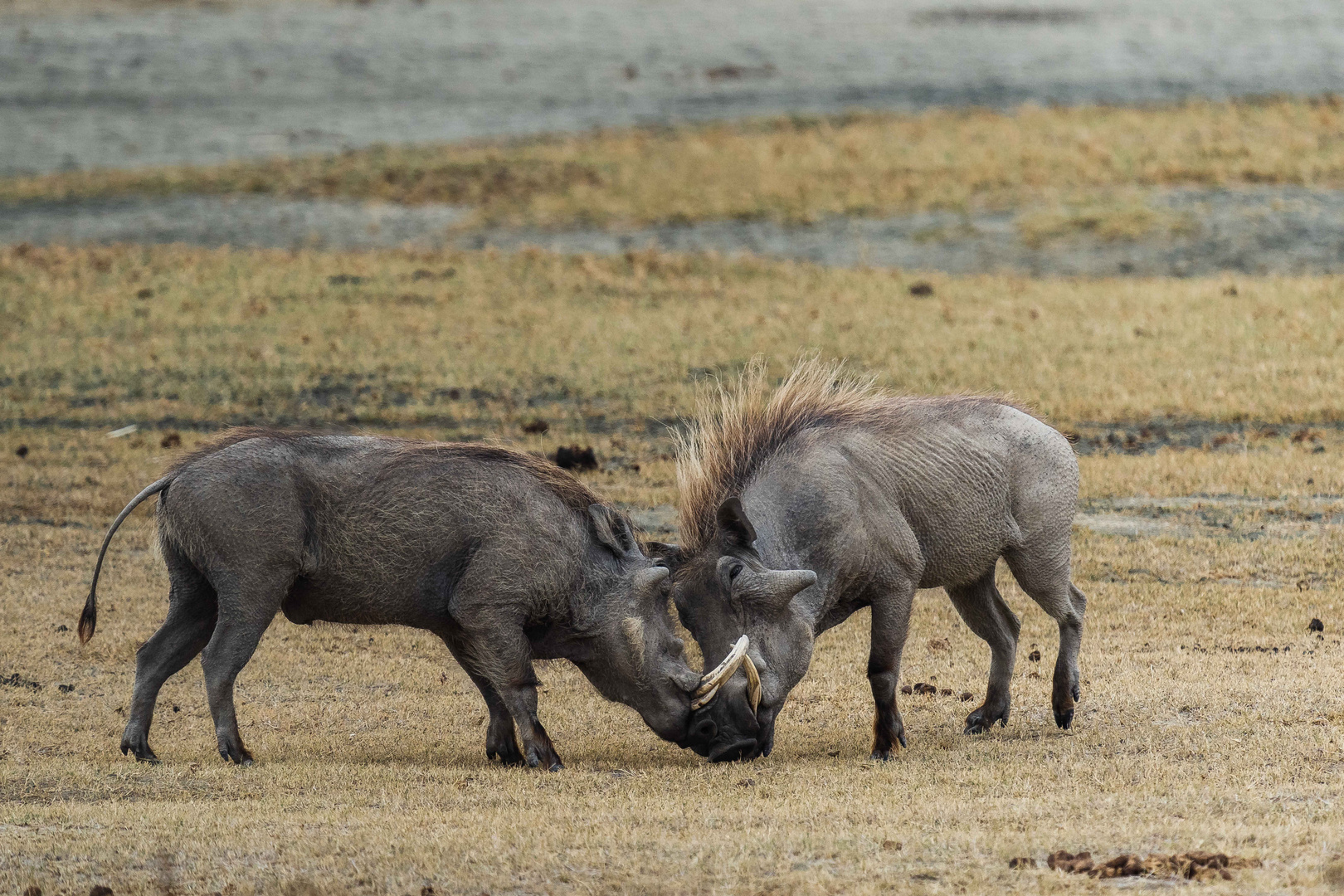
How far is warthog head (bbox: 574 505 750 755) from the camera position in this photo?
28.6ft

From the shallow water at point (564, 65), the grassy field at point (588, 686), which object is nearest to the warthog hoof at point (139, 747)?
the grassy field at point (588, 686)

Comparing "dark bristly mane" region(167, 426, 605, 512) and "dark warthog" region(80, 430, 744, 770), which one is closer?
"dark warthog" region(80, 430, 744, 770)

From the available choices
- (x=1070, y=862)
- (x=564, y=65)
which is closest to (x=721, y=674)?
(x=1070, y=862)

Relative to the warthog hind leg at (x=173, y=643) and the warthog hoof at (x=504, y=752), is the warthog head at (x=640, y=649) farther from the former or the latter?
the warthog hind leg at (x=173, y=643)

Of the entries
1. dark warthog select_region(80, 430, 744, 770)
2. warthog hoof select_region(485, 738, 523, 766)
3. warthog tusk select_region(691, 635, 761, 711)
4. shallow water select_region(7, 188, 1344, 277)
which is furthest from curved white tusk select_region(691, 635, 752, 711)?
shallow water select_region(7, 188, 1344, 277)

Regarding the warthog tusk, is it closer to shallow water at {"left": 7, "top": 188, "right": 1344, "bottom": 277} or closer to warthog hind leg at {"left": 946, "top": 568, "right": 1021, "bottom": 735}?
warthog hind leg at {"left": 946, "top": 568, "right": 1021, "bottom": 735}

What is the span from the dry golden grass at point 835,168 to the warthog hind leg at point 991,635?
17237 millimetres

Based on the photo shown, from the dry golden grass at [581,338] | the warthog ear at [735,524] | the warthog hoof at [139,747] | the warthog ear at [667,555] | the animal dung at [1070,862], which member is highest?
the warthog ear at [735,524]

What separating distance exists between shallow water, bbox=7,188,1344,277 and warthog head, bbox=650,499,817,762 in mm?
17053

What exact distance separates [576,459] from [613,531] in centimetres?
596

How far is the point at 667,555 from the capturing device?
360 inches

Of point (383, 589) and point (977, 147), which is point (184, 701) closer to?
point (383, 589)

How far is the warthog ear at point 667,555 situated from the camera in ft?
29.8

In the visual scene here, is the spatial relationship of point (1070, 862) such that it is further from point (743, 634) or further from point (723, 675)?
point (743, 634)
